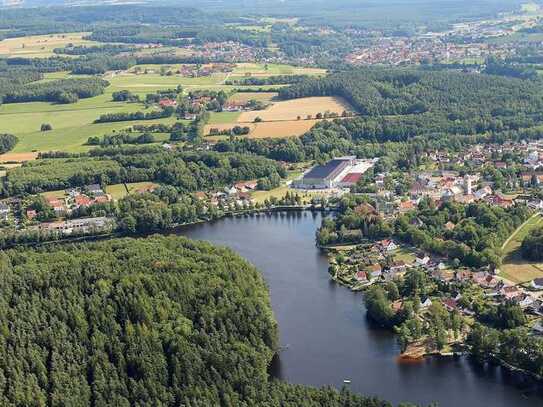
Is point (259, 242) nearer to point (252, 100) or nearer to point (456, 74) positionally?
point (252, 100)

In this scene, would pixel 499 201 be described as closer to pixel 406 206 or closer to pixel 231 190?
pixel 406 206

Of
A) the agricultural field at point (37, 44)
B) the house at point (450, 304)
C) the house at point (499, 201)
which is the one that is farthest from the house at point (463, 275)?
the agricultural field at point (37, 44)

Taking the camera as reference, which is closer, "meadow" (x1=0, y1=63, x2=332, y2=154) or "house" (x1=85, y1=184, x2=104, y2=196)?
"house" (x1=85, y1=184, x2=104, y2=196)

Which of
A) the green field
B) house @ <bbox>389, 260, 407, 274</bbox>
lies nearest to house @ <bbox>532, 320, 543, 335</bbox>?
house @ <bbox>389, 260, 407, 274</bbox>

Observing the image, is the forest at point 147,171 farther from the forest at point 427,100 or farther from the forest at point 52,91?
the forest at point 52,91

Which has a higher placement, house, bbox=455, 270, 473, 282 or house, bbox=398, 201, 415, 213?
house, bbox=398, 201, 415, 213

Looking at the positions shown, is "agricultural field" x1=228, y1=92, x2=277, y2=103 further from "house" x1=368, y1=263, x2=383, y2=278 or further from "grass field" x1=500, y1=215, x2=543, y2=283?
"house" x1=368, y1=263, x2=383, y2=278

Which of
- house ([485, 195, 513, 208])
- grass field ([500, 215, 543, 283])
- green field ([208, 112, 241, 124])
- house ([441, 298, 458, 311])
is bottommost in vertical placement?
house ([441, 298, 458, 311])
